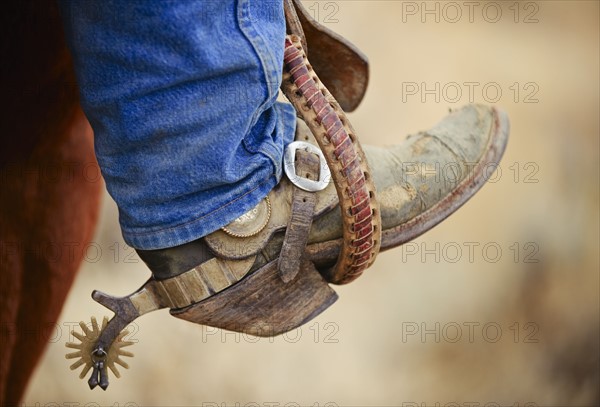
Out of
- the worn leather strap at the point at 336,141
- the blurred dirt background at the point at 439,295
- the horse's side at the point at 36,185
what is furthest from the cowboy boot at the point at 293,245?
the blurred dirt background at the point at 439,295

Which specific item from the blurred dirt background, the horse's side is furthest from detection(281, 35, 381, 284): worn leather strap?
the blurred dirt background

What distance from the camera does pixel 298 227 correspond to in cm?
78

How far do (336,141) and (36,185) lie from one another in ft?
1.60

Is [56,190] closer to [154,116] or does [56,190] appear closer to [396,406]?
[154,116]

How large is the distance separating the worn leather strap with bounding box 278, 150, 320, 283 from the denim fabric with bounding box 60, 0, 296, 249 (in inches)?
1.7

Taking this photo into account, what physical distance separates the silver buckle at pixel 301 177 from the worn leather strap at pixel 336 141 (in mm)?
28

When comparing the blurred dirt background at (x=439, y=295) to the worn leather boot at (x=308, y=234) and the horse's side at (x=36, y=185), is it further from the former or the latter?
the worn leather boot at (x=308, y=234)

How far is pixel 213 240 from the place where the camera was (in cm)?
75

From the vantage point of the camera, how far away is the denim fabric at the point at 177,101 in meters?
0.67

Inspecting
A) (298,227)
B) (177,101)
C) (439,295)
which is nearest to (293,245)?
(298,227)

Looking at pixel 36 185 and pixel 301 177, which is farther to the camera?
pixel 36 185

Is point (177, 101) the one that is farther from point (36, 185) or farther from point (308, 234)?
point (36, 185)

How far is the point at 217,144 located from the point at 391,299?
1458 millimetres

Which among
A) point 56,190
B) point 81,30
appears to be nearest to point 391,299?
point 56,190
